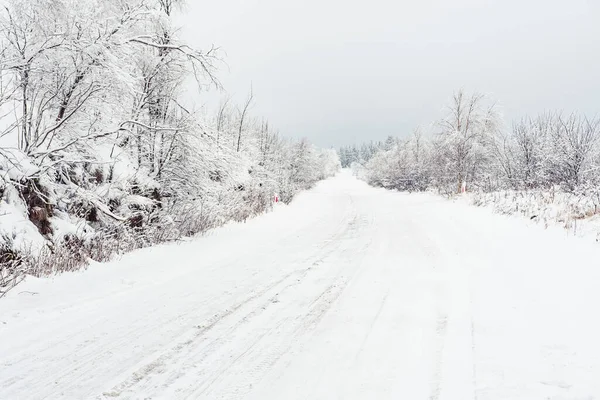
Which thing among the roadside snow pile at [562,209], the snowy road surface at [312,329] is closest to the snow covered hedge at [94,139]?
the snowy road surface at [312,329]

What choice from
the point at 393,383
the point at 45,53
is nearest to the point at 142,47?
the point at 45,53

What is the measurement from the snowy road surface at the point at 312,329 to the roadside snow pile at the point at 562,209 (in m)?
1.47

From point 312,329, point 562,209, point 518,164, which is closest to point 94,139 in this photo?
point 312,329

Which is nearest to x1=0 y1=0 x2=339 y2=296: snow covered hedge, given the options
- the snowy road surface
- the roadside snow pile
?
the snowy road surface

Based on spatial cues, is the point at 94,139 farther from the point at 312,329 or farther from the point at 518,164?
the point at 518,164

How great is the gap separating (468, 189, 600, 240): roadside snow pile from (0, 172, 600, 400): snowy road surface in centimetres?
147

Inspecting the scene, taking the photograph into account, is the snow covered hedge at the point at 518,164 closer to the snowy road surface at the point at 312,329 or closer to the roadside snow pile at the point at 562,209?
the roadside snow pile at the point at 562,209

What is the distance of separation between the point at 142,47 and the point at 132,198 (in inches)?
138

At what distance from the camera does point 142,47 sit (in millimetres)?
8406

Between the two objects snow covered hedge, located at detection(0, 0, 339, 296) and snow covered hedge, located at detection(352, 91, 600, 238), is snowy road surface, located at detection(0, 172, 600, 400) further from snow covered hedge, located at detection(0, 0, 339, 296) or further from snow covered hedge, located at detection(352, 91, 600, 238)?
snow covered hedge, located at detection(352, 91, 600, 238)

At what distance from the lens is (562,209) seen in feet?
33.3

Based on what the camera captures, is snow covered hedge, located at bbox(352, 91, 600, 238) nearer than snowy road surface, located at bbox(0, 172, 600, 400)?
No

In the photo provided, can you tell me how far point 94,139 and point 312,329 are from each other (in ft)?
20.2

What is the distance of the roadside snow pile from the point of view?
8215 millimetres
